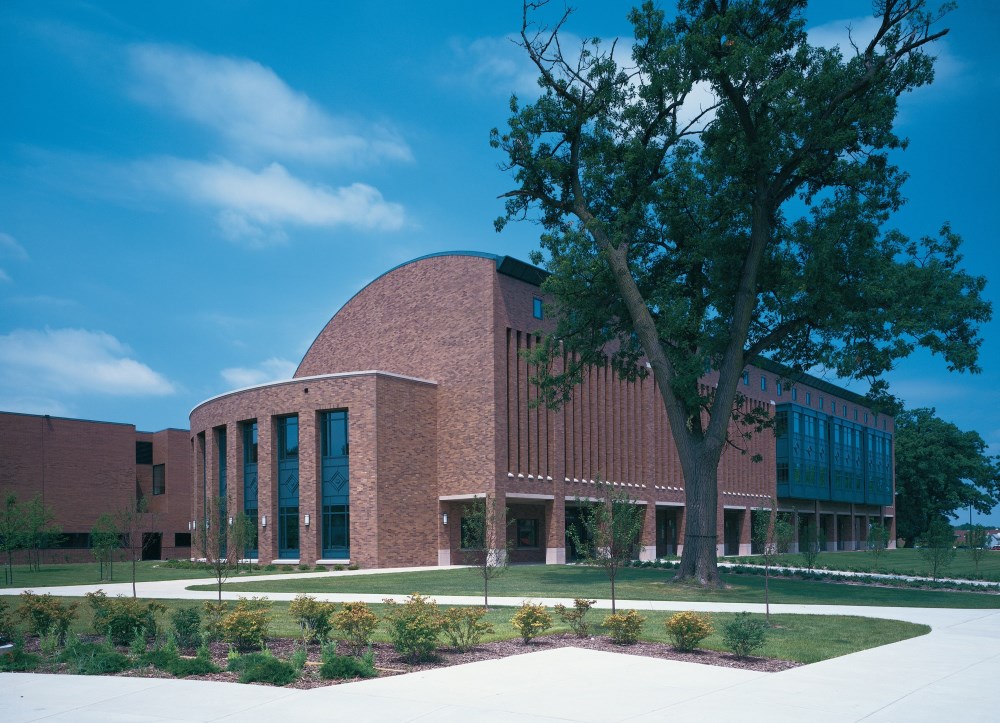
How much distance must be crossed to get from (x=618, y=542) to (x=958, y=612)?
31.6 ft

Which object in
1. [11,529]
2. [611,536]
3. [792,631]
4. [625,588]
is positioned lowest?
[11,529]

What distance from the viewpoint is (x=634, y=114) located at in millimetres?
28359

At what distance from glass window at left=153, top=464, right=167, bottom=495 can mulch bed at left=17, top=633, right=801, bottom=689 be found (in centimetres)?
5437

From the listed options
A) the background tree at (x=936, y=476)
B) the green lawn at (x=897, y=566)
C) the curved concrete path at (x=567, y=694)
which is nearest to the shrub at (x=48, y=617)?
the curved concrete path at (x=567, y=694)

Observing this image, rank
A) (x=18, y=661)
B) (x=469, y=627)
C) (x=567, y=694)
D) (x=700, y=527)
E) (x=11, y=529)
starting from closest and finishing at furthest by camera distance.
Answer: (x=567, y=694), (x=18, y=661), (x=469, y=627), (x=700, y=527), (x=11, y=529)

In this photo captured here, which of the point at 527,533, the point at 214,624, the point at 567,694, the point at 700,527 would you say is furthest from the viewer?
the point at 527,533

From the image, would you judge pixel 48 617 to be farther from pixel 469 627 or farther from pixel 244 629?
pixel 469 627

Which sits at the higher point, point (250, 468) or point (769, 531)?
point (250, 468)

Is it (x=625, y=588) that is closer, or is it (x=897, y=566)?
(x=625, y=588)

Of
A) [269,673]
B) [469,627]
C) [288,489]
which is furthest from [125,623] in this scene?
[288,489]

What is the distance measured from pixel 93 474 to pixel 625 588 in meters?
45.7

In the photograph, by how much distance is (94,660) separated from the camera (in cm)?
1087

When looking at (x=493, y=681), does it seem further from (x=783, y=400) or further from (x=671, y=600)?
(x=783, y=400)

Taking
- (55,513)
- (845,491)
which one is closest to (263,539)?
(55,513)
